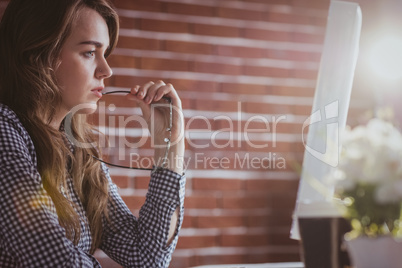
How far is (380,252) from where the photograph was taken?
804 mm

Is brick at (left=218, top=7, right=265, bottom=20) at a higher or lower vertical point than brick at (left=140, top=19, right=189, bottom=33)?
higher

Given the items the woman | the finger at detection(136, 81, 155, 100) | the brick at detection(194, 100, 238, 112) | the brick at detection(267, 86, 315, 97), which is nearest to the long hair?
the woman

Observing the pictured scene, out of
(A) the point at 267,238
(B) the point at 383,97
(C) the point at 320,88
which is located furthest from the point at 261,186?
(C) the point at 320,88

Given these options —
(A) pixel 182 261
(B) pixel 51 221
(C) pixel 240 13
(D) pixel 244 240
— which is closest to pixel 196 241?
(A) pixel 182 261

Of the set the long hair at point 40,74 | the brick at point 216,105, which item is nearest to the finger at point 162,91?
the long hair at point 40,74

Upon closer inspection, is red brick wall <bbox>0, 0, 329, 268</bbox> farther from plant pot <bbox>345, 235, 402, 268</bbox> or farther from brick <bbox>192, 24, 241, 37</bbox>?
plant pot <bbox>345, 235, 402, 268</bbox>

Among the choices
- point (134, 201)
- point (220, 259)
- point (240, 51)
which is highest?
point (240, 51)

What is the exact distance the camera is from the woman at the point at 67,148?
3.90 feet

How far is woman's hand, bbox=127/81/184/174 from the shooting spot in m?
1.56

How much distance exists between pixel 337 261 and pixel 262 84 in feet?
4.74

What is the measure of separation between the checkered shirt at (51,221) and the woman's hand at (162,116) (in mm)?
83

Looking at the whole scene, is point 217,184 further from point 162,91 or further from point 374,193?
point 374,193

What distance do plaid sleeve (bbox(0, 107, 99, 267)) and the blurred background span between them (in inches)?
Result: 33.0

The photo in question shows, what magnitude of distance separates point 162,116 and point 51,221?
0.60 metres
